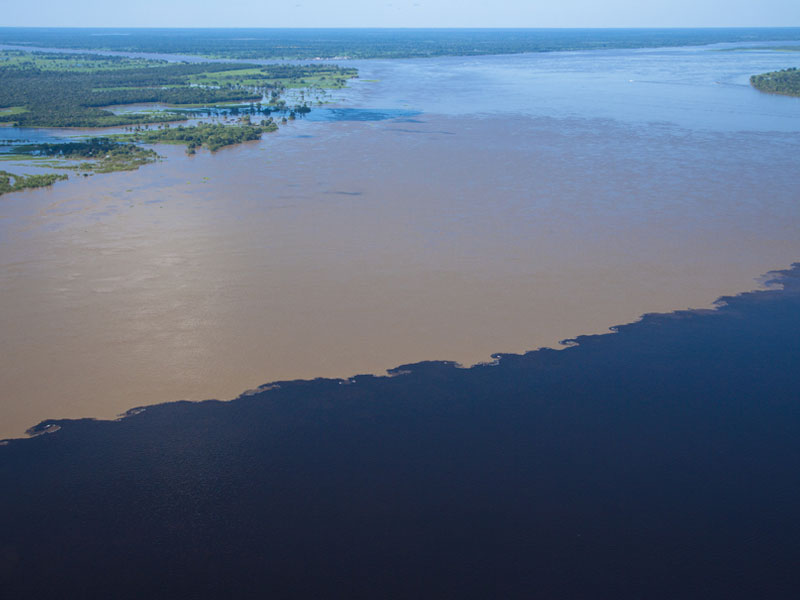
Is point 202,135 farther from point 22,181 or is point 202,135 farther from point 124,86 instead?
point 124,86

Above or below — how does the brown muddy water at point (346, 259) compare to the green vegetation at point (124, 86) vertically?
below

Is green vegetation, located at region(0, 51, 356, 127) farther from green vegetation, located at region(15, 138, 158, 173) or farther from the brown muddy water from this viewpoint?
the brown muddy water

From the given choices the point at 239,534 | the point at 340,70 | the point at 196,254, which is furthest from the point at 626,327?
the point at 340,70

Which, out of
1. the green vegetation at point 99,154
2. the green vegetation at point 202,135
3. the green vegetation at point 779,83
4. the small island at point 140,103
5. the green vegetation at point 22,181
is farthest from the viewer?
the green vegetation at point 779,83

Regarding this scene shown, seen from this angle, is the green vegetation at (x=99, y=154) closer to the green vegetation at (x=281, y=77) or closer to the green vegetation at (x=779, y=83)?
the green vegetation at (x=281, y=77)

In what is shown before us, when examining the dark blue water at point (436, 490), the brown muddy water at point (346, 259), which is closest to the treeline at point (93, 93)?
the brown muddy water at point (346, 259)

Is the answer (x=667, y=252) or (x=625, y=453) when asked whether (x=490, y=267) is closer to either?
(x=667, y=252)

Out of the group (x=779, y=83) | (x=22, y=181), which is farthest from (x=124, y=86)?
(x=779, y=83)
